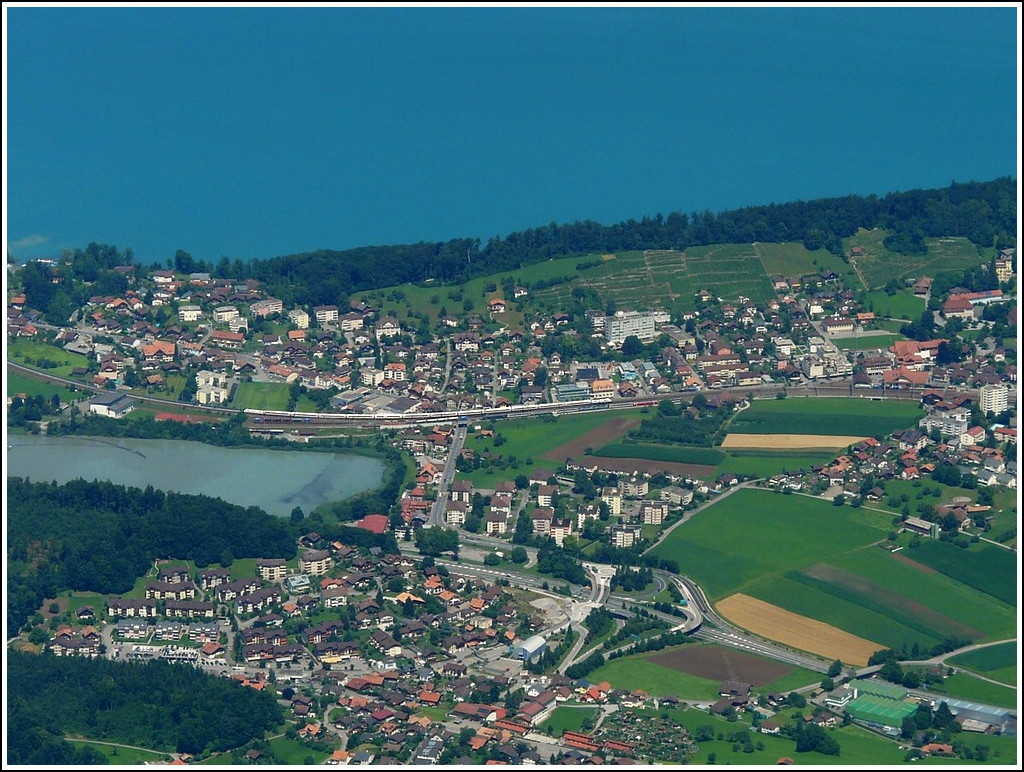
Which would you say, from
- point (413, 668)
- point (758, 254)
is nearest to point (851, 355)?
point (758, 254)

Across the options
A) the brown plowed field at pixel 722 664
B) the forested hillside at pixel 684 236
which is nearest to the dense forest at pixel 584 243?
the forested hillside at pixel 684 236

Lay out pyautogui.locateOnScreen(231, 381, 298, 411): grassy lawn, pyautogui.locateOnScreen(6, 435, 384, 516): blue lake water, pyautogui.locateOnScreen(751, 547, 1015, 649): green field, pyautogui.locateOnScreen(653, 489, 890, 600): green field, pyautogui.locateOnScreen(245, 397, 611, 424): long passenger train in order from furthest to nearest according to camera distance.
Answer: pyautogui.locateOnScreen(231, 381, 298, 411): grassy lawn
pyautogui.locateOnScreen(245, 397, 611, 424): long passenger train
pyautogui.locateOnScreen(6, 435, 384, 516): blue lake water
pyautogui.locateOnScreen(653, 489, 890, 600): green field
pyautogui.locateOnScreen(751, 547, 1015, 649): green field

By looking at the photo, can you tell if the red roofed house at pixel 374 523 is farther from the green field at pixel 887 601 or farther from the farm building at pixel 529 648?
the green field at pixel 887 601

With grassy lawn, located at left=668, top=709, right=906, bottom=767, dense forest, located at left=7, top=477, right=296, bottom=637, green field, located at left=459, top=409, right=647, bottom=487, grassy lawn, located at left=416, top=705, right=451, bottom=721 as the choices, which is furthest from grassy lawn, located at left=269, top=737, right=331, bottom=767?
green field, located at left=459, top=409, right=647, bottom=487

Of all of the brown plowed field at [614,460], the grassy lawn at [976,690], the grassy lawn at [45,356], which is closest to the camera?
the grassy lawn at [976,690]

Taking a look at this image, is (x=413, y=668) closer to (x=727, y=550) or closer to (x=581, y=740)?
(x=581, y=740)

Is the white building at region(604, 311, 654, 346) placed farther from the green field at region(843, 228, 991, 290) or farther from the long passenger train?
the green field at region(843, 228, 991, 290)
